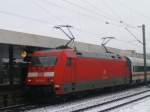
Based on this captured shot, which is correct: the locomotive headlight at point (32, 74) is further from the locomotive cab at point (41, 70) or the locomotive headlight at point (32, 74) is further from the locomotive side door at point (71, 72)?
the locomotive side door at point (71, 72)

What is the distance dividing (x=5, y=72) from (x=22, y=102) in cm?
245

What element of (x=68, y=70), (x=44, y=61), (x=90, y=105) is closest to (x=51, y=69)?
(x=44, y=61)

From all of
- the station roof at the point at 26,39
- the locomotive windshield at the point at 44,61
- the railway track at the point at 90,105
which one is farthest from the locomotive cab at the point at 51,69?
the railway track at the point at 90,105

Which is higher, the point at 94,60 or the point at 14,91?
the point at 94,60

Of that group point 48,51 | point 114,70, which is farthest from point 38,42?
point 114,70

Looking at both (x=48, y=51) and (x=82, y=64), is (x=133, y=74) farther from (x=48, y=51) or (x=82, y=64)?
(x=48, y=51)

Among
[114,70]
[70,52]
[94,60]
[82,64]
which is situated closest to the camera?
[70,52]

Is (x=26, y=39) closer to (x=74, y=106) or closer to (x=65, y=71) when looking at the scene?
(x=65, y=71)

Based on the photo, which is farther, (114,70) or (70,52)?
(114,70)

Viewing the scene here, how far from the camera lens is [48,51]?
22.4m

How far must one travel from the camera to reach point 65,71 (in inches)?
853

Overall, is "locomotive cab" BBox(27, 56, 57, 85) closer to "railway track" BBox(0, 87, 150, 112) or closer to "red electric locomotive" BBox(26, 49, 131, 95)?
"red electric locomotive" BBox(26, 49, 131, 95)

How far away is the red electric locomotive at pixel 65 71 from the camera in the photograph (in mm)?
21359

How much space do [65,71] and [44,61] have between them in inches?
52.3
